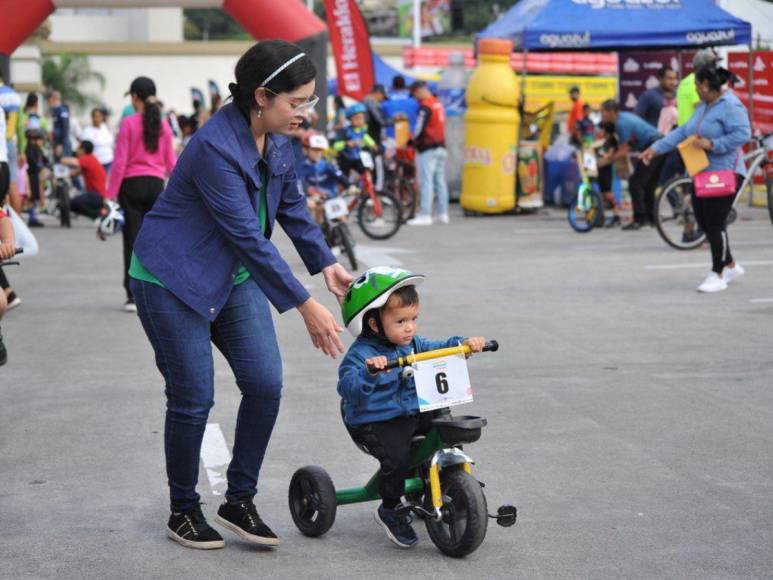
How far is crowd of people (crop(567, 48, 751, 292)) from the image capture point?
11781mm

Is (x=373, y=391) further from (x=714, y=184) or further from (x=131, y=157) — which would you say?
(x=714, y=184)

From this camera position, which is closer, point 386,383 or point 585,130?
point 386,383

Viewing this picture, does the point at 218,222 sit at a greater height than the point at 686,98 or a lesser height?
greater

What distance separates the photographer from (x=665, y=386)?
803cm

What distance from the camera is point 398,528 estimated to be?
5.01m

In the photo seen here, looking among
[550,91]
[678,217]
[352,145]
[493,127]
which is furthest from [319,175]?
[550,91]

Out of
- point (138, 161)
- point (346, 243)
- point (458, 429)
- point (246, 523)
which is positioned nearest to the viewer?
point (458, 429)

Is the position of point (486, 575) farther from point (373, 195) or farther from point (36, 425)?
point (373, 195)

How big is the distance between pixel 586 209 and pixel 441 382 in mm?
13619

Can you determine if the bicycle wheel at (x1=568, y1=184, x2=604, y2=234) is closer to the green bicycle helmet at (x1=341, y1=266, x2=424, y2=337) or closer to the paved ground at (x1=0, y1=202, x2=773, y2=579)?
the paved ground at (x1=0, y1=202, x2=773, y2=579)

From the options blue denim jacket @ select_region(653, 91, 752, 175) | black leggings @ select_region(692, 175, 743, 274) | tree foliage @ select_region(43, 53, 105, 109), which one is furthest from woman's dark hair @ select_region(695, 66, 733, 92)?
tree foliage @ select_region(43, 53, 105, 109)

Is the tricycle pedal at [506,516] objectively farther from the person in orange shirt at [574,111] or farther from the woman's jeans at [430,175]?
the person in orange shirt at [574,111]

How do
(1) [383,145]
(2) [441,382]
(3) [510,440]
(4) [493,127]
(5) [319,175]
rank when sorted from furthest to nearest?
1. (1) [383,145]
2. (4) [493,127]
3. (5) [319,175]
4. (3) [510,440]
5. (2) [441,382]

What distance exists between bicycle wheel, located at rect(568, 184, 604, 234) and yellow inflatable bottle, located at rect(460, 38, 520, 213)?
312cm
